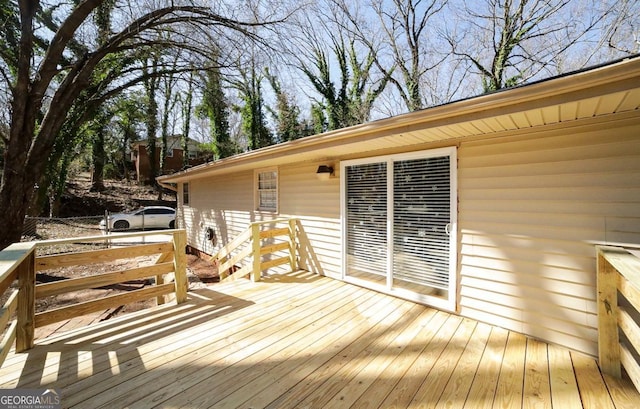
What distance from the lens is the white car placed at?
41.1 ft

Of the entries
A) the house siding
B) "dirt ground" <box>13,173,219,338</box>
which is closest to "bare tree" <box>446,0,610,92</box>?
the house siding

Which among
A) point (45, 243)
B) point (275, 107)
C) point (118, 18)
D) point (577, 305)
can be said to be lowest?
point (577, 305)

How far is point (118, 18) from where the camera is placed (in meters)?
6.22

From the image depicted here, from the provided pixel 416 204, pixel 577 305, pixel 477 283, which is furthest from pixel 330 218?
pixel 577 305

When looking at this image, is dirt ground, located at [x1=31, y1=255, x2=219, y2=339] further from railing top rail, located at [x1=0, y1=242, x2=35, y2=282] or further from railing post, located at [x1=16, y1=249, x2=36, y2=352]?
railing top rail, located at [x1=0, y1=242, x2=35, y2=282]

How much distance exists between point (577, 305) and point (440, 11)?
508 inches

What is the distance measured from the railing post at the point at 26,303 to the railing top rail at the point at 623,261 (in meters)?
4.17

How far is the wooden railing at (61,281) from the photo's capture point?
209 centimetres

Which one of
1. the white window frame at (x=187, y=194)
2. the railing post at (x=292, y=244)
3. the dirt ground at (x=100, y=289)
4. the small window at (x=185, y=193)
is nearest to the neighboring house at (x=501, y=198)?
the railing post at (x=292, y=244)

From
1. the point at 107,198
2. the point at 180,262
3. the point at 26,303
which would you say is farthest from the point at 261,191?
the point at 107,198

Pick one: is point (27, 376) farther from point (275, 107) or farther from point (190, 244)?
point (275, 107)

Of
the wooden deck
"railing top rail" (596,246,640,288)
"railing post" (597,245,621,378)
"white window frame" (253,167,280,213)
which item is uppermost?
"white window frame" (253,167,280,213)

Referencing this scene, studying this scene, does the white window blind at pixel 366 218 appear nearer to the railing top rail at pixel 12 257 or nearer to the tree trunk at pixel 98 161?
the railing top rail at pixel 12 257

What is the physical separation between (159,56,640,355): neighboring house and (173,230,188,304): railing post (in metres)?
1.86
